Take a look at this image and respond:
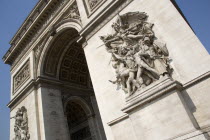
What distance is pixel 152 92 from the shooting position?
531 centimetres

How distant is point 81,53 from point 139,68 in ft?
26.8

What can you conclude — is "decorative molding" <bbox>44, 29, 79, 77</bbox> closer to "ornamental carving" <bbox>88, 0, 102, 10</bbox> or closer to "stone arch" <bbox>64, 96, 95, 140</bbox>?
"stone arch" <bbox>64, 96, 95, 140</bbox>

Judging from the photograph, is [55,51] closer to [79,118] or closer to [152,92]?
[79,118]

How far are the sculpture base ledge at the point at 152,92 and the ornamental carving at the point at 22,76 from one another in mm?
9053

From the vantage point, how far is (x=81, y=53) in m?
13.5

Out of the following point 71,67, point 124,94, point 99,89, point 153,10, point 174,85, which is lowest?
point 174,85

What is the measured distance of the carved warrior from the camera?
5688mm

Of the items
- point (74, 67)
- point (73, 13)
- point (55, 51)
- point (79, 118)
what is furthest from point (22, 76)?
point (73, 13)

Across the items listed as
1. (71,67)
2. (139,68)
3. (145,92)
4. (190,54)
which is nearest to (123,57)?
(139,68)

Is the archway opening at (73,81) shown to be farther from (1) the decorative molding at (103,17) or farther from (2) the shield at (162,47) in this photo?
(2) the shield at (162,47)

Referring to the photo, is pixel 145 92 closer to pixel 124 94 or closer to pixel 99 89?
pixel 124 94

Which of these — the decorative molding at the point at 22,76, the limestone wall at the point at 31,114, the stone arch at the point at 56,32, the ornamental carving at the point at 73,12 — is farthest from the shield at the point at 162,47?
the decorative molding at the point at 22,76

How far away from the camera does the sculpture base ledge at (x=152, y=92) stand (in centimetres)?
505

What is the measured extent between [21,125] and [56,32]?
5.65m
